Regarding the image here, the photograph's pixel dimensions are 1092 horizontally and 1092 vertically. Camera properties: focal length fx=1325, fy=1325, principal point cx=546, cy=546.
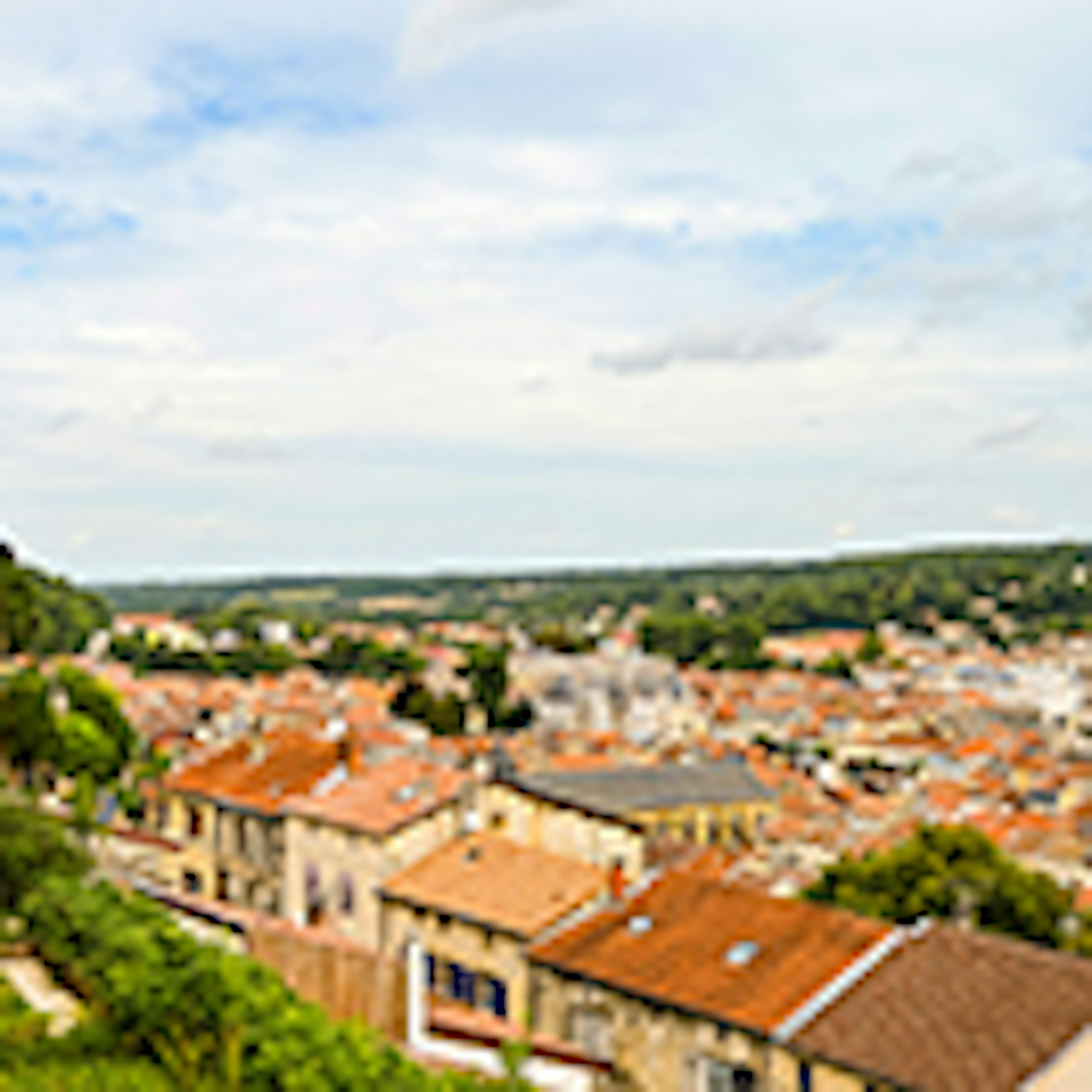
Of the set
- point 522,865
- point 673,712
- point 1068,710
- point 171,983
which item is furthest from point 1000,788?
point 171,983

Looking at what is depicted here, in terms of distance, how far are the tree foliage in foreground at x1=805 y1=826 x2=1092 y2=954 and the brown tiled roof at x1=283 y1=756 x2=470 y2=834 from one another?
12.2 m

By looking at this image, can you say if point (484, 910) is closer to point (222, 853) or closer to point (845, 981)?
point (845, 981)

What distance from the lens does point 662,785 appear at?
6281 centimetres

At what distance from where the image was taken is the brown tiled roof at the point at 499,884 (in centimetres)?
3095

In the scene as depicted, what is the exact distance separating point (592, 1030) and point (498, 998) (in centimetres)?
302

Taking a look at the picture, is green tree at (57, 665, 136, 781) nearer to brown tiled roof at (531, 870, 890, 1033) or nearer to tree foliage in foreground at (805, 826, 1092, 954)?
tree foliage in foreground at (805, 826, 1092, 954)

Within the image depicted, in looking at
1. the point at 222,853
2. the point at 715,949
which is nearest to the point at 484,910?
the point at 715,949

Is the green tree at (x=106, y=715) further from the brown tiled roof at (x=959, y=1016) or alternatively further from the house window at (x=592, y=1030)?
the brown tiled roof at (x=959, y=1016)

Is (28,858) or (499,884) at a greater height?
(499,884)

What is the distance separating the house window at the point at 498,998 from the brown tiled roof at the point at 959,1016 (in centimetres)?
799

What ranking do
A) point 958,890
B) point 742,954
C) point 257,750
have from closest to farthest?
point 742,954, point 958,890, point 257,750

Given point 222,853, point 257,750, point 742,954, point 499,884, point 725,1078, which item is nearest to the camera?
point 725,1078

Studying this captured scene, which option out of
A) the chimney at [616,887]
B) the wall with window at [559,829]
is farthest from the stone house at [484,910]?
the wall with window at [559,829]

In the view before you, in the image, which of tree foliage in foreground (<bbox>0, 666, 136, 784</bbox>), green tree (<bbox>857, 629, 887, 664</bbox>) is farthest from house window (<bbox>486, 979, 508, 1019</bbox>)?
green tree (<bbox>857, 629, 887, 664</bbox>)
